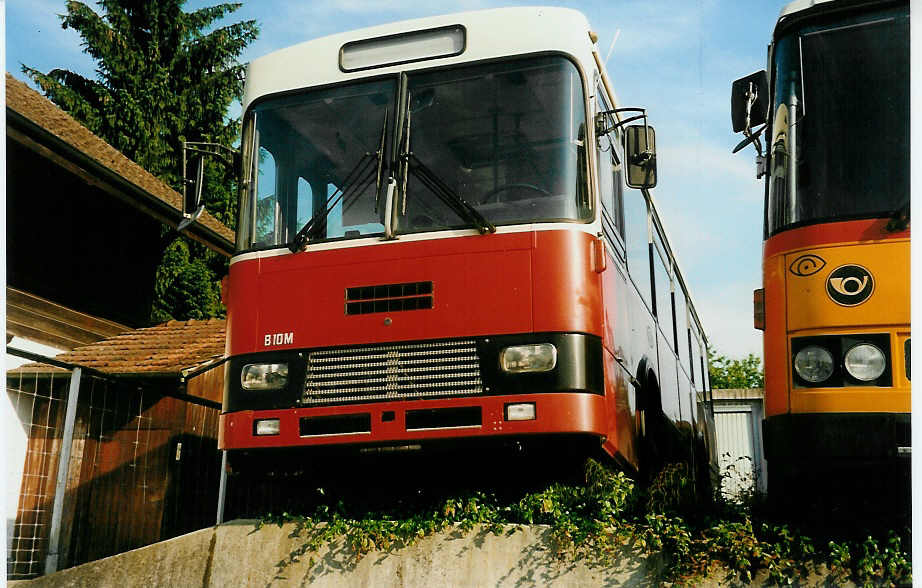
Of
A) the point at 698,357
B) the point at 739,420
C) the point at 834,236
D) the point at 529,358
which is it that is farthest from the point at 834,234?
the point at 739,420

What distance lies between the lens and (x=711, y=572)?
5559 millimetres

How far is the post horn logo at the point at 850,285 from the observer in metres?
5.48

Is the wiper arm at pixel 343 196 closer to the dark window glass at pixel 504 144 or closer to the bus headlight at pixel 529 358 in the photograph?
the dark window glass at pixel 504 144

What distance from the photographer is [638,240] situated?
8992 millimetres

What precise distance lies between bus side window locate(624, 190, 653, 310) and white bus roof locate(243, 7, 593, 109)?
1708mm

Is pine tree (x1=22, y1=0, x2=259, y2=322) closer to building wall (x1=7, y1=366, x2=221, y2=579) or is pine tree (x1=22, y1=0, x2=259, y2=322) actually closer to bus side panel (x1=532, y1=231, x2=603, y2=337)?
building wall (x1=7, y1=366, x2=221, y2=579)

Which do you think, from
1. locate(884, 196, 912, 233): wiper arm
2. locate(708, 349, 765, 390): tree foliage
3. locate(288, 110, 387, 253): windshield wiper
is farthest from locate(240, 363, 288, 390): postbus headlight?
locate(708, 349, 765, 390): tree foliage

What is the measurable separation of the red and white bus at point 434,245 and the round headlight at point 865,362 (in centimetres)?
155

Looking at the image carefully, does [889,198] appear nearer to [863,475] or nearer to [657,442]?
[863,475]

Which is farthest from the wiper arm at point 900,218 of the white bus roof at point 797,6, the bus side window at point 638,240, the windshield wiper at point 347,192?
the windshield wiper at point 347,192

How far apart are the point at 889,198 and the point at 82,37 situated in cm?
1247

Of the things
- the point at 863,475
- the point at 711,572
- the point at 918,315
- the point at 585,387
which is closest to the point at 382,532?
the point at 585,387

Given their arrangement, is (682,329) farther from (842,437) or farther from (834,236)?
(842,437)

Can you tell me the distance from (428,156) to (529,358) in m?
1.59
